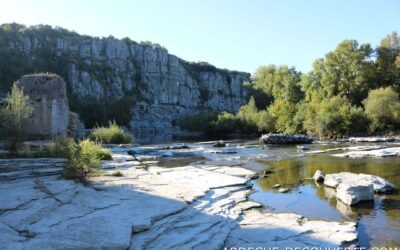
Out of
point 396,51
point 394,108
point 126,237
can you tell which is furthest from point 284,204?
point 396,51

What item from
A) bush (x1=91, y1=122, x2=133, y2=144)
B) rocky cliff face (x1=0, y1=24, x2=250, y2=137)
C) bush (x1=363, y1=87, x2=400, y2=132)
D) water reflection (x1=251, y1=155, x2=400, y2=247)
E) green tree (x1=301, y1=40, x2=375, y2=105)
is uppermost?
rocky cliff face (x1=0, y1=24, x2=250, y2=137)

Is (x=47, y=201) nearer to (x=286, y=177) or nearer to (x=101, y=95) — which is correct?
(x=286, y=177)

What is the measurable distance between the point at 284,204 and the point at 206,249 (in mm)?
4594

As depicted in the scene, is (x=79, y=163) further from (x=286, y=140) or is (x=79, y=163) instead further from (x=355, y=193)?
(x=286, y=140)

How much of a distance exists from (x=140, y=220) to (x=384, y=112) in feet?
165

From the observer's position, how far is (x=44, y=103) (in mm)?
23047

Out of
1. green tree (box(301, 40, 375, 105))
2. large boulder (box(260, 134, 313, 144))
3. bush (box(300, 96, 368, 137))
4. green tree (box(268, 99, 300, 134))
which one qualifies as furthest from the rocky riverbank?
green tree (box(301, 40, 375, 105))

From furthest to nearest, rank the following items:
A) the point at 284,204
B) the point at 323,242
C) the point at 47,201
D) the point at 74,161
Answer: the point at 74,161 → the point at 284,204 → the point at 47,201 → the point at 323,242

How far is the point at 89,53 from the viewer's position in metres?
120

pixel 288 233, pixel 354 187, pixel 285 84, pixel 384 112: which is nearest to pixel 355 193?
pixel 354 187

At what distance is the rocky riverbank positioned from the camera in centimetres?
600

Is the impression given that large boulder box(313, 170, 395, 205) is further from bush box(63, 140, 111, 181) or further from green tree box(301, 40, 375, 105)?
green tree box(301, 40, 375, 105)

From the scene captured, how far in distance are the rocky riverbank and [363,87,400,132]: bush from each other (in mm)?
45097

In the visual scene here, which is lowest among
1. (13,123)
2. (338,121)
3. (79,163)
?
(79,163)
